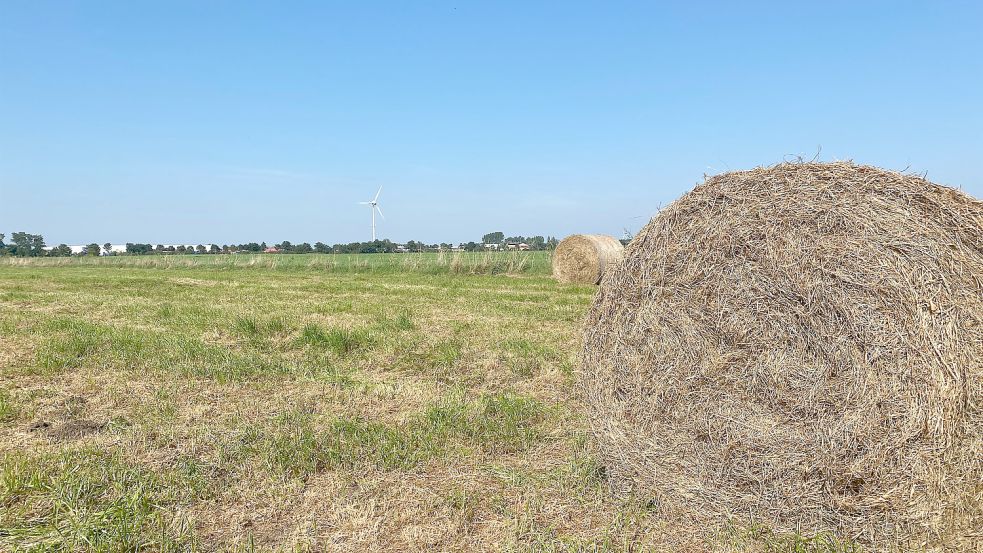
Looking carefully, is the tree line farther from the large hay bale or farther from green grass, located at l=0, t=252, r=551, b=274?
the large hay bale

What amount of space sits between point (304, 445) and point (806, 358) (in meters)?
3.42

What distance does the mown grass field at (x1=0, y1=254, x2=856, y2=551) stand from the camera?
3.32 metres

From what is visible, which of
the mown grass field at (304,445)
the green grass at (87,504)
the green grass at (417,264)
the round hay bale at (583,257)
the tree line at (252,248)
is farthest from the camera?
the tree line at (252,248)

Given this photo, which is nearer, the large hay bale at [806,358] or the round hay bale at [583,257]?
the large hay bale at [806,358]

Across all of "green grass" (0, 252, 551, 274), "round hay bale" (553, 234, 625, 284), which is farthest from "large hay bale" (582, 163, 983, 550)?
"green grass" (0, 252, 551, 274)

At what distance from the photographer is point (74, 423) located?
198 inches

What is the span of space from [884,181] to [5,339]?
36.2ft

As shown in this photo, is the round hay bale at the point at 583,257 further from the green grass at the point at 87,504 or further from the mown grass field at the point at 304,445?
the green grass at the point at 87,504

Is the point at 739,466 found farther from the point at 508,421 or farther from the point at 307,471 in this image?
the point at 307,471

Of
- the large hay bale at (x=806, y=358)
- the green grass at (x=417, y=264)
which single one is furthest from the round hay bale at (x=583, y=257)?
the large hay bale at (x=806, y=358)

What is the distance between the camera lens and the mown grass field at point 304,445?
3316 millimetres

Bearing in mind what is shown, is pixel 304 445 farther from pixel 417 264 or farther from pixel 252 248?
pixel 252 248

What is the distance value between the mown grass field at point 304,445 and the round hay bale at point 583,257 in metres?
10.6

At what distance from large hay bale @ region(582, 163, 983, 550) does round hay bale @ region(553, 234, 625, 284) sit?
50.4ft
